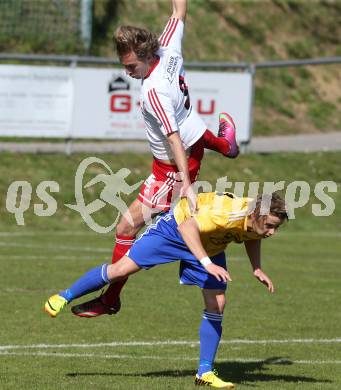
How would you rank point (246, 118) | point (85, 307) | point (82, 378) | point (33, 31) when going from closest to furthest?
point (82, 378)
point (85, 307)
point (246, 118)
point (33, 31)

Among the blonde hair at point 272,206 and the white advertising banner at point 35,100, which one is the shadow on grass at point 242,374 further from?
the white advertising banner at point 35,100

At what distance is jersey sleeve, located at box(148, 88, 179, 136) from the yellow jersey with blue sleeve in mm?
687

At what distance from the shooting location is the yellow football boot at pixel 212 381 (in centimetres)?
833

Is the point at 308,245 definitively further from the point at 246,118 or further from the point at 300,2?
the point at 300,2

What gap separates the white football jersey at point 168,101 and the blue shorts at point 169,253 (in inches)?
32.5

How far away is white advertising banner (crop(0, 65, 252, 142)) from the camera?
65.3ft

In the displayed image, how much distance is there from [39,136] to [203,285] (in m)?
12.1

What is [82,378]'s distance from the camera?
856 cm

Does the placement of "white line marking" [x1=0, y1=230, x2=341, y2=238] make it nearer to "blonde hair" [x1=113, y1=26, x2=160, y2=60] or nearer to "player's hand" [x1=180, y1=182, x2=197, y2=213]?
"blonde hair" [x1=113, y1=26, x2=160, y2=60]

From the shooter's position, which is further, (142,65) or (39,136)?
(39,136)

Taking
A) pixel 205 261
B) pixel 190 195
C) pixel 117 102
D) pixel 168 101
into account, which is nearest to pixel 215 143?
pixel 168 101

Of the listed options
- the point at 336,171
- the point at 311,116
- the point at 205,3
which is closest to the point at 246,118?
the point at 336,171

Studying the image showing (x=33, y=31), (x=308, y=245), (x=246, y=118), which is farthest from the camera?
(x=33, y=31)

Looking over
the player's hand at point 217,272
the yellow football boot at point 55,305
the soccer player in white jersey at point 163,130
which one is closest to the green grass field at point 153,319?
the yellow football boot at point 55,305
